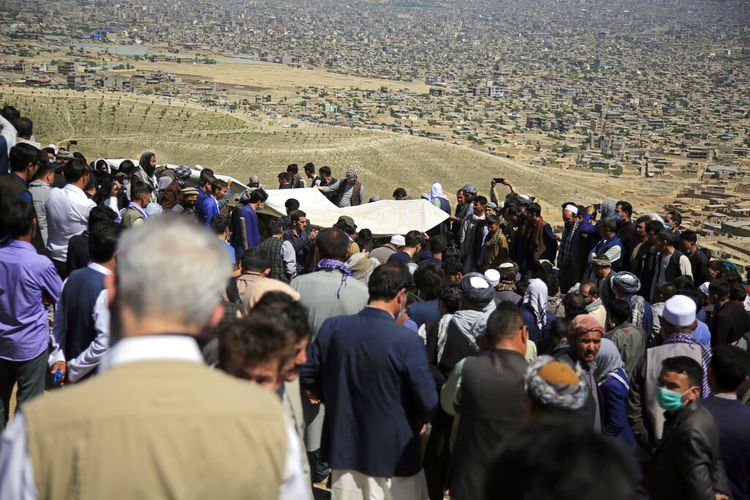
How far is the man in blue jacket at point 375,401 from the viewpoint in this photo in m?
4.52

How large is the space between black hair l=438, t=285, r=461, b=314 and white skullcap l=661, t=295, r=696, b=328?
1.27 m

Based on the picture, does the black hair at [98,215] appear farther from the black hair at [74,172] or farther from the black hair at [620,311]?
the black hair at [620,311]

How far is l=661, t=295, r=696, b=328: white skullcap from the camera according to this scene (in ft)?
18.4

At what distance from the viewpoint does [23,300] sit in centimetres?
534

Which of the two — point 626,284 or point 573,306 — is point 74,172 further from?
point 626,284

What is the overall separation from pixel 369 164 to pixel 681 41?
13870 centimetres

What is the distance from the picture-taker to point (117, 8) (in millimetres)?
158875

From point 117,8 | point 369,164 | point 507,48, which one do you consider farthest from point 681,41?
point 369,164

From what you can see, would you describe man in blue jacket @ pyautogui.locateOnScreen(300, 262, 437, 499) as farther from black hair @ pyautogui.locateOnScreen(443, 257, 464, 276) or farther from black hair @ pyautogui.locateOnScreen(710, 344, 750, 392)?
black hair @ pyautogui.locateOnScreen(443, 257, 464, 276)

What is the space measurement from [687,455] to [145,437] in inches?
109

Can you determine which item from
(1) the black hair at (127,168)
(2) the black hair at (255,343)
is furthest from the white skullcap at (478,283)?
(1) the black hair at (127,168)

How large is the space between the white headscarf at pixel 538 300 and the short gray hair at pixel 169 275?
15.7 ft

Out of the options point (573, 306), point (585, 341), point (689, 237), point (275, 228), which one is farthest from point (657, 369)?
point (689, 237)

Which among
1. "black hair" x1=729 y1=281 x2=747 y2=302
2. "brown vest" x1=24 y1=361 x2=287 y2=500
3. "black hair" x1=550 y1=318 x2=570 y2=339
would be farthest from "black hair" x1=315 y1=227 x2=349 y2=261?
"brown vest" x1=24 y1=361 x2=287 y2=500
